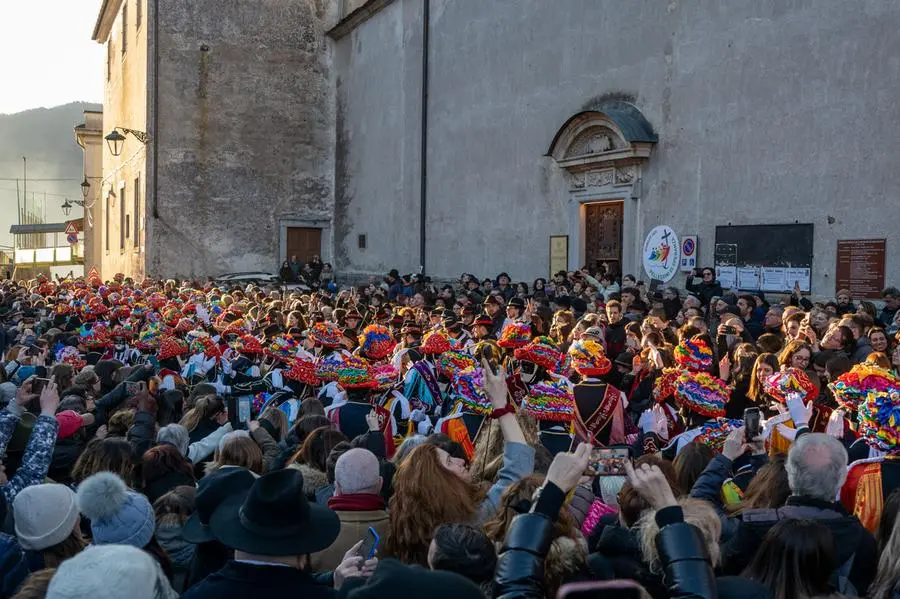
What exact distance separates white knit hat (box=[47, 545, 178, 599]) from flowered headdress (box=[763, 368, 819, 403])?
4396 millimetres

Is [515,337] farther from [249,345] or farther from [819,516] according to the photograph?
[819,516]

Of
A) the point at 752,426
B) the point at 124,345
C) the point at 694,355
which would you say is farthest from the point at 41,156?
the point at 752,426

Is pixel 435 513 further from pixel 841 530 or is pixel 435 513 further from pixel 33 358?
pixel 33 358

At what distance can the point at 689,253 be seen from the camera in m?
16.8

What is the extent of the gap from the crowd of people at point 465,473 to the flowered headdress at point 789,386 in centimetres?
2

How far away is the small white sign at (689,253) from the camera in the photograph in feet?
54.7

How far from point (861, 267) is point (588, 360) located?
8.41 metres

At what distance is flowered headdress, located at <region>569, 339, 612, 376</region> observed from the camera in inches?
277

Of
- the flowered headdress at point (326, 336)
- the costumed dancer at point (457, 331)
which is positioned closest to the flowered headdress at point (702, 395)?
the flowered headdress at point (326, 336)

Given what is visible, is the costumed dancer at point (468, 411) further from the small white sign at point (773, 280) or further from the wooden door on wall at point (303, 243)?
the wooden door on wall at point (303, 243)

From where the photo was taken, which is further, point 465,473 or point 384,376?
point 384,376

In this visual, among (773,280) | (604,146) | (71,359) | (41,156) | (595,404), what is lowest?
(71,359)

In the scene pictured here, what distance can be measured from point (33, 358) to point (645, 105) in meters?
12.2

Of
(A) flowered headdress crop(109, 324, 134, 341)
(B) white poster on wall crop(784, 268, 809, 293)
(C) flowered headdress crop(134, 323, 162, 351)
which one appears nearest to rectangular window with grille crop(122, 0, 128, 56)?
(A) flowered headdress crop(109, 324, 134, 341)
